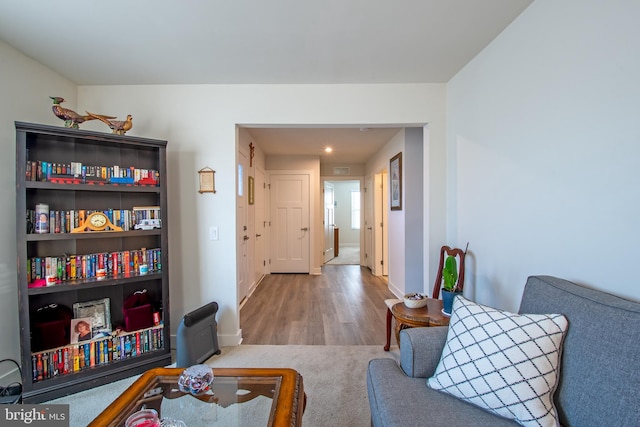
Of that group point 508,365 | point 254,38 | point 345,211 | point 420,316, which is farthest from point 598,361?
point 345,211

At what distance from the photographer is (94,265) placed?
1.93 m

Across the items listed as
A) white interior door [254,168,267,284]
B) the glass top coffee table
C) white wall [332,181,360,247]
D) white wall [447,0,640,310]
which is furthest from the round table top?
white wall [332,181,360,247]

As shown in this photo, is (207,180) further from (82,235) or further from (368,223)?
(368,223)

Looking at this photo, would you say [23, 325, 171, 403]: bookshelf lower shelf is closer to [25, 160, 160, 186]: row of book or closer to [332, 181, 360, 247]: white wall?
[25, 160, 160, 186]: row of book

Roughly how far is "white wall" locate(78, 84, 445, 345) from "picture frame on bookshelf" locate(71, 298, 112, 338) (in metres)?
0.47

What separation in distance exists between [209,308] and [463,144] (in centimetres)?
253

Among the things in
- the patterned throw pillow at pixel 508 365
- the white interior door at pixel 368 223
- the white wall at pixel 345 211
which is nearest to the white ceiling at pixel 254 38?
the patterned throw pillow at pixel 508 365

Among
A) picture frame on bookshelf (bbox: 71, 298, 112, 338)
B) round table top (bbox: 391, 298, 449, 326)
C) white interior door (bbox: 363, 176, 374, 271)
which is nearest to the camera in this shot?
round table top (bbox: 391, 298, 449, 326)

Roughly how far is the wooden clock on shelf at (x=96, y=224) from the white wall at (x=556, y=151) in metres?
2.75

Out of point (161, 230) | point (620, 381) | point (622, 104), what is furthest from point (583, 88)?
point (161, 230)

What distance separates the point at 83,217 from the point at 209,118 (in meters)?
1.24

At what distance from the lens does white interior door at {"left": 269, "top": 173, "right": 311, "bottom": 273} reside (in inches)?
201

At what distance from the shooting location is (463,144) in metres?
2.11

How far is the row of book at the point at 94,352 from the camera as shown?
1737 mm
